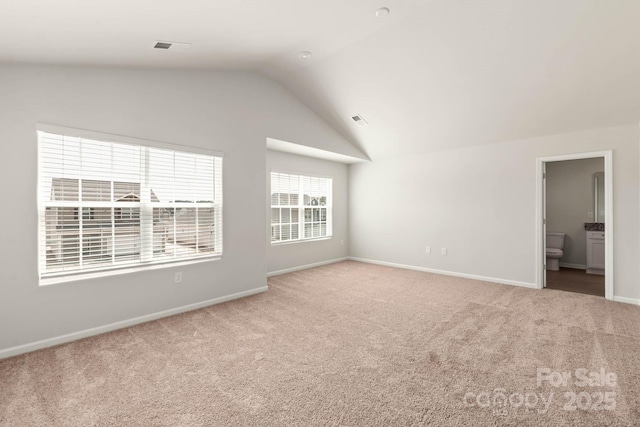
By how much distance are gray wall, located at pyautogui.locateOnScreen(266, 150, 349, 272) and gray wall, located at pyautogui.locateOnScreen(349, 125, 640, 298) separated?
0.40m

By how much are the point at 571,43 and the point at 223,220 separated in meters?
4.41

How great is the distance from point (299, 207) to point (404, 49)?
11.4 feet

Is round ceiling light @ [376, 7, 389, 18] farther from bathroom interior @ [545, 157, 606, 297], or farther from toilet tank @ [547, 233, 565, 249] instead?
toilet tank @ [547, 233, 565, 249]

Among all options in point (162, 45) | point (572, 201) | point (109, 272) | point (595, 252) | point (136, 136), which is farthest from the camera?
point (572, 201)

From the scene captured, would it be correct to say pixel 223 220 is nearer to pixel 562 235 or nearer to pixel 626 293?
pixel 626 293

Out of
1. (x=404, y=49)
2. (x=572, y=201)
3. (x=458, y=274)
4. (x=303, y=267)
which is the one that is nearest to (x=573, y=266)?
(x=572, y=201)

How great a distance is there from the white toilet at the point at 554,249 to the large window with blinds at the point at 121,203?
6442mm

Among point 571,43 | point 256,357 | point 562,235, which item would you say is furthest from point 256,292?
point 562,235

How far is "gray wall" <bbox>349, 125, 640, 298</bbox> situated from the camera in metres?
4.03

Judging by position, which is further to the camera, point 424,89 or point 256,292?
point 256,292

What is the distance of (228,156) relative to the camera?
4.09m

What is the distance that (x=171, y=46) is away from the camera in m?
2.83

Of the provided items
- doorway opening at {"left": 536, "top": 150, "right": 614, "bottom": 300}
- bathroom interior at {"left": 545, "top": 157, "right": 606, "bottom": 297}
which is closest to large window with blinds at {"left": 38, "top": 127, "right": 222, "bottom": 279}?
doorway opening at {"left": 536, "top": 150, "right": 614, "bottom": 300}

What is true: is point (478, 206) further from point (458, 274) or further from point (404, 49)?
point (404, 49)
